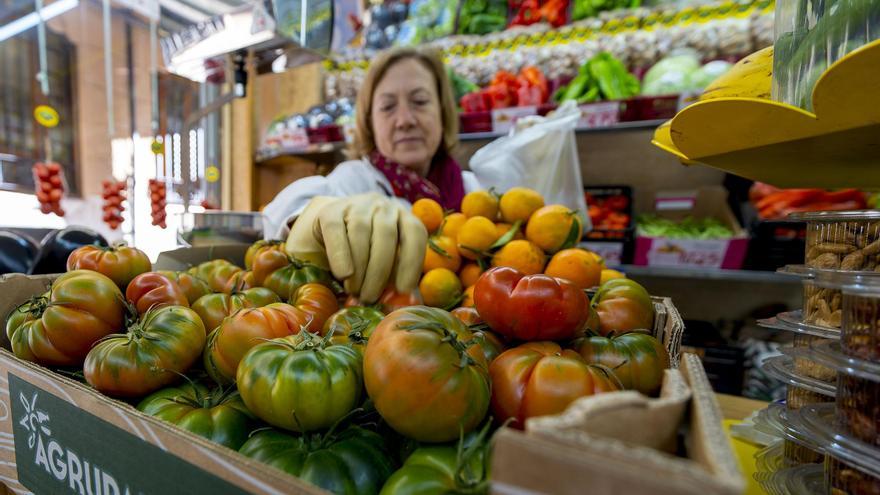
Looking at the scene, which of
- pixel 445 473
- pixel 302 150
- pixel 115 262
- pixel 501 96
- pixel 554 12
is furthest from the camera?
pixel 302 150

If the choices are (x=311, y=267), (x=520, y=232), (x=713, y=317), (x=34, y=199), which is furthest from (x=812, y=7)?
(x=34, y=199)

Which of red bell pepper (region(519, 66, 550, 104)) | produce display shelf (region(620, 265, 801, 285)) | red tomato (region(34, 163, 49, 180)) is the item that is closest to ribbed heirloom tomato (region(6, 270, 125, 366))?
produce display shelf (region(620, 265, 801, 285))

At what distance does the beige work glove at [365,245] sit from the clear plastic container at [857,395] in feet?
1.90

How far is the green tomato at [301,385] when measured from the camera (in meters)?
0.44

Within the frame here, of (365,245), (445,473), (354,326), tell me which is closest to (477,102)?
(365,245)

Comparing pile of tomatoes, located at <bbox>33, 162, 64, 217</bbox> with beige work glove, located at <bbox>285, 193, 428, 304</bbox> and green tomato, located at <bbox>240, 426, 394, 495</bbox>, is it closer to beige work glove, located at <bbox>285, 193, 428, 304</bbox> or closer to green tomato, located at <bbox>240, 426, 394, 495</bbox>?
beige work glove, located at <bbox>285, 193, 428, 304</bbox>

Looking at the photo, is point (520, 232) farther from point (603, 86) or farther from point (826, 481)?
point (603, 86)

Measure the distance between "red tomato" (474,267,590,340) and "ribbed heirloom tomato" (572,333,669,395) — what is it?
0.04 meters

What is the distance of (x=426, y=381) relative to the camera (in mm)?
403

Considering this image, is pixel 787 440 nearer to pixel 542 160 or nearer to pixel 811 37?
pixel 811 37

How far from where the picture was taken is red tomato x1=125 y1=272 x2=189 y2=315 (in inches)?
27.3

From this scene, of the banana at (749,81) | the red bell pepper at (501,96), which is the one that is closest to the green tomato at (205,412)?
the banana at (749,81)

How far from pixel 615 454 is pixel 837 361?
0.36 metres

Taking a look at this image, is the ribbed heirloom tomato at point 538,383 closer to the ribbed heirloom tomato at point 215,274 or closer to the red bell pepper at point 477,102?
the ribbed heirloom tomato at point 215,274
